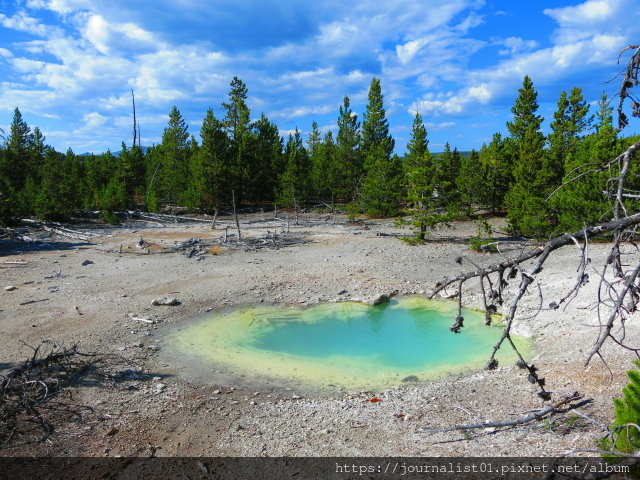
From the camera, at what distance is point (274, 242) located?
21547mm

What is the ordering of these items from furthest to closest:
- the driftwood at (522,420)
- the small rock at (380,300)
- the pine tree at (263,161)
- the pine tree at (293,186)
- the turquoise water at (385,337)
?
the pine tree at (263,161) → the pine tree at (293,186) → the small rock at (380,300) → the turquoise water at (385,337) → the driftwood at (522,420)

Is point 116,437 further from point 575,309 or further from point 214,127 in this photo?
point 214,127

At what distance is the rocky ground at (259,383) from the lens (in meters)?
5.57

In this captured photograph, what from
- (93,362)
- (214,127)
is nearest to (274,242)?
(93,362)

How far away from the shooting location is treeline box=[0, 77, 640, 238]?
20844mm

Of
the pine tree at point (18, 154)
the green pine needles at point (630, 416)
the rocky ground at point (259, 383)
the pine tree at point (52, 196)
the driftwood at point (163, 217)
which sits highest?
the pine tree at point (18, 154)

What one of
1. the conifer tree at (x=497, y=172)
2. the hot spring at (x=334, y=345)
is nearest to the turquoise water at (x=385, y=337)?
the hot spring at (x=334, y=345)

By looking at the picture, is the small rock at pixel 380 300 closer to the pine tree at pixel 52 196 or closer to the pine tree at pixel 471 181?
the pine tree at pixel 471 181

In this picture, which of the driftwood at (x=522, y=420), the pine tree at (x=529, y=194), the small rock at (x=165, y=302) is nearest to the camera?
the driftwood at (x=522, y=420)

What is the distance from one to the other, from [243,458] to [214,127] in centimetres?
3564

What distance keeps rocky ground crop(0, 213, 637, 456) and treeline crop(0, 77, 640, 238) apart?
4064 mm

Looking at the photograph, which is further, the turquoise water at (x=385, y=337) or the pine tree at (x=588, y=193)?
the pine tree at (x=588, y=193)

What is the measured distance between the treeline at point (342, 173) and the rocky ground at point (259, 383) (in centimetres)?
406

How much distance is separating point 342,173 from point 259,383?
105ft
